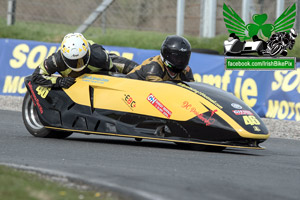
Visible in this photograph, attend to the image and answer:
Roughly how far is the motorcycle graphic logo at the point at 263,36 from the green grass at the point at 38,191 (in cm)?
882

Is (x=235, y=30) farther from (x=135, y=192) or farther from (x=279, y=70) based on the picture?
(x=135, y=192)

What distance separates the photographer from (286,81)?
11.9 metres

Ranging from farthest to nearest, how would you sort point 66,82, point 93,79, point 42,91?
point 42,91 < point 66,82 < point 93,79

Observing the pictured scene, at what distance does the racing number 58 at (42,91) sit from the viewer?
8.35m

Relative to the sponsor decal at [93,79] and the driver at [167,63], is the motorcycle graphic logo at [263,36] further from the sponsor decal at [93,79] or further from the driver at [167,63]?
the sponsor decal at [93,79]

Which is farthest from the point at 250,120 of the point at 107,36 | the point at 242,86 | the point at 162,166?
the point at 107,36

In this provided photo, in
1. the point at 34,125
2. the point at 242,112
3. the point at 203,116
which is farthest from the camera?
the point at 34,125

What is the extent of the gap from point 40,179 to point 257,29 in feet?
31.5

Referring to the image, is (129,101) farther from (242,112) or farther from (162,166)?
(162,166)

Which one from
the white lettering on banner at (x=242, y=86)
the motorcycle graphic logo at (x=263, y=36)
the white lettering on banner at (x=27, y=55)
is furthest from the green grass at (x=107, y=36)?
the white lettering on banner at (x=27, y=55)

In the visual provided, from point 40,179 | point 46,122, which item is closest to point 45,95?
point 46,122

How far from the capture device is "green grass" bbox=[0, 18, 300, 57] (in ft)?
51.9

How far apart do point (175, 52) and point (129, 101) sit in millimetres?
779

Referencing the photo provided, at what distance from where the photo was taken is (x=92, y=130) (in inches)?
312
